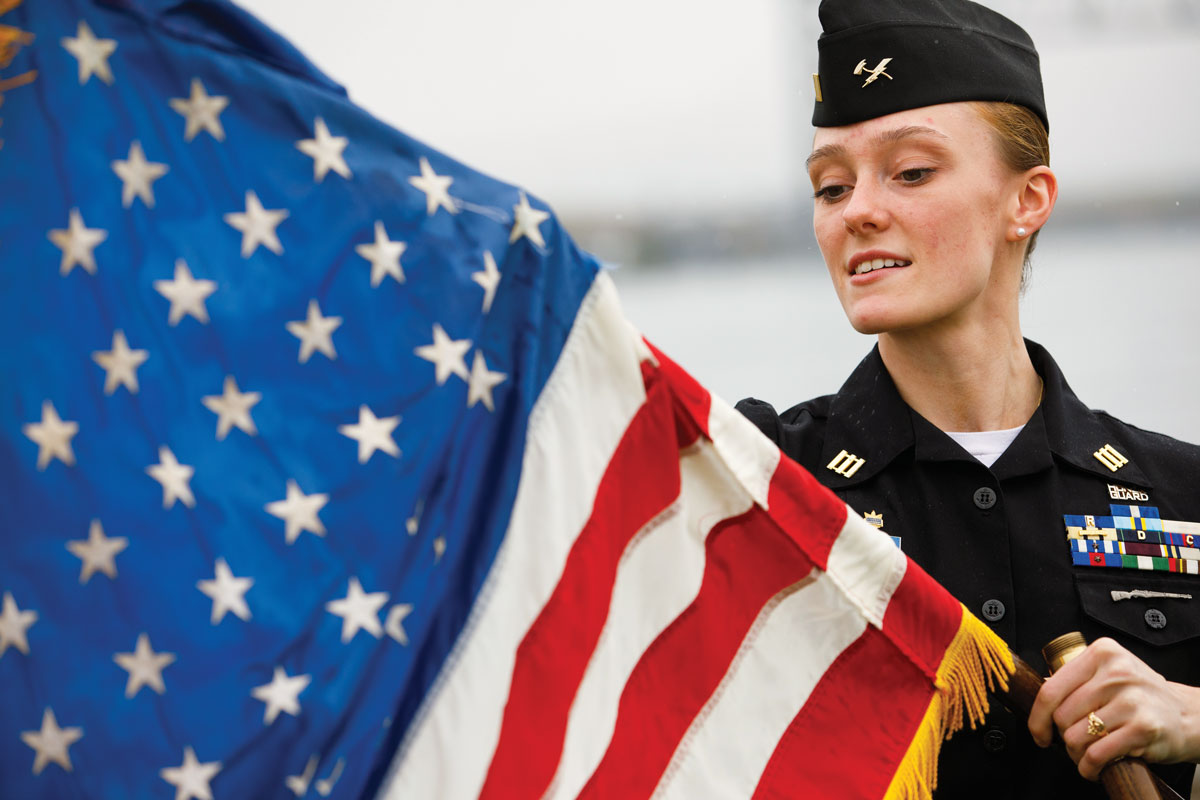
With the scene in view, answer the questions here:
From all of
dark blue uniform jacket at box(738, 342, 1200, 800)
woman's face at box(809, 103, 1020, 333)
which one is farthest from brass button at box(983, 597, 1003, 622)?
woman's face at box(809, 103, 1020, 333)

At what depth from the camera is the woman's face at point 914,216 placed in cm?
141

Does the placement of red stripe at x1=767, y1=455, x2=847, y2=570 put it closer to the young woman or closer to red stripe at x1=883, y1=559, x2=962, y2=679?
red stripe at x1=883, y1=559, x2=962, y2=679

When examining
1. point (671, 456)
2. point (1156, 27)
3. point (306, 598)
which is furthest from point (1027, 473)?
point (1156, 27)

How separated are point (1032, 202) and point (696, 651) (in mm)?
746

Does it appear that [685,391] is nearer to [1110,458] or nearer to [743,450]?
[743,450]

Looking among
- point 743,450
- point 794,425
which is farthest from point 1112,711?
point 794,425

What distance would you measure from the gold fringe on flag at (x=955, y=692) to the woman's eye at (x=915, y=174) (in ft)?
1.67

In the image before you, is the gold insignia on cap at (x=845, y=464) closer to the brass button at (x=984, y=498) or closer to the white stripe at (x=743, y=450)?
the brass button at (x=984, y=498)

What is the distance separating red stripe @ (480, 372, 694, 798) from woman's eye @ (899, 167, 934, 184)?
18.5 inches

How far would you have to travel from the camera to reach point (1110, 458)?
1502 millimetres

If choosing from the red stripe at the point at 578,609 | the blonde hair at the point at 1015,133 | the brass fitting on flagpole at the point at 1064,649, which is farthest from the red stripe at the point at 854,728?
the blonde hair at the point at 1015,133

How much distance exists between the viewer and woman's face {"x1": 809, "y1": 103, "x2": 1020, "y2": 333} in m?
1.41

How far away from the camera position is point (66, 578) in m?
0.91

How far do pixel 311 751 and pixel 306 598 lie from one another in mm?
120
